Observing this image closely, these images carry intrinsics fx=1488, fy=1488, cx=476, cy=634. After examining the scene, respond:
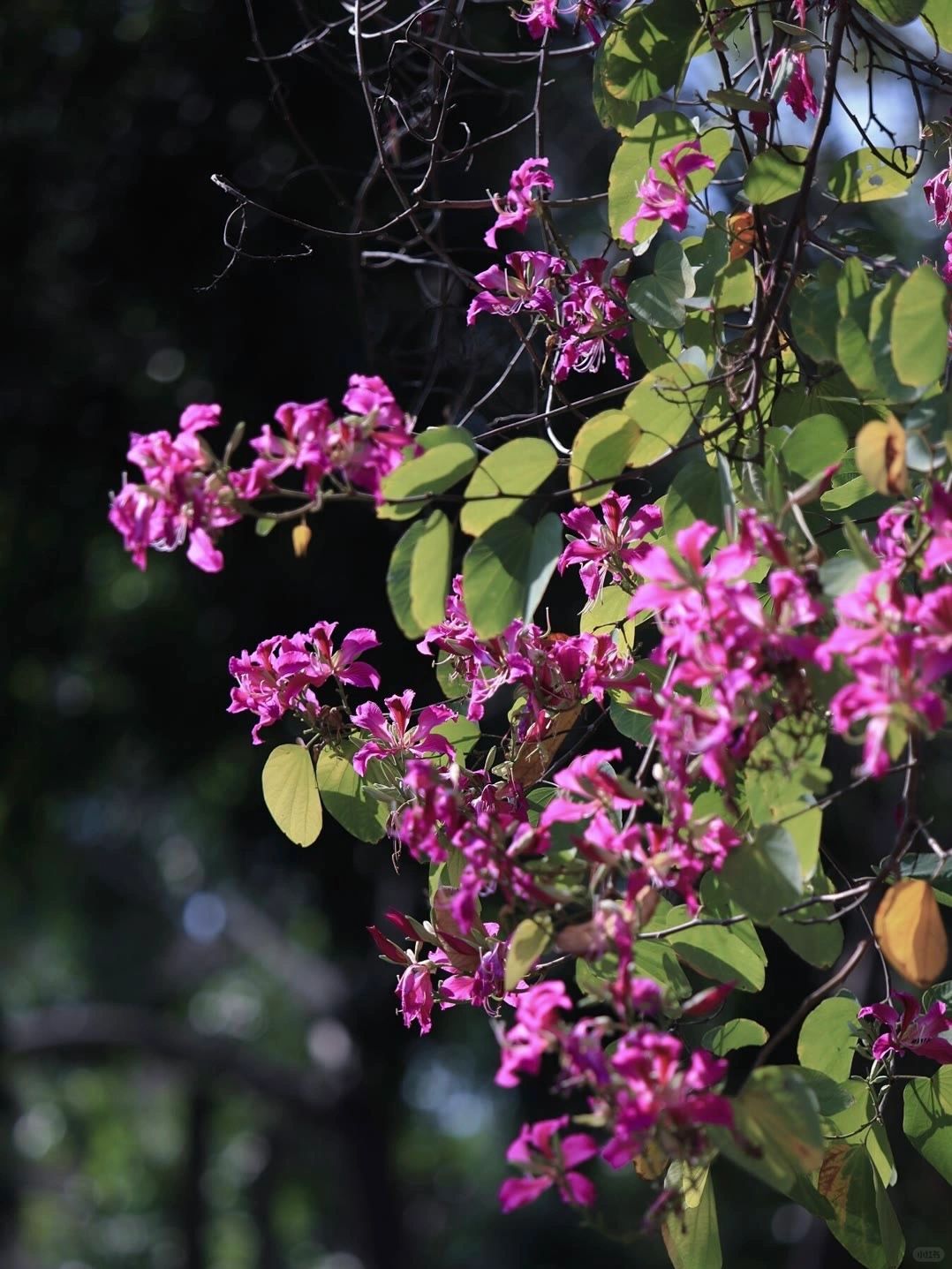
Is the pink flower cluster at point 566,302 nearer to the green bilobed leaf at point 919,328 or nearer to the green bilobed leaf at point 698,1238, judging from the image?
the green bilobed leaf at point 919,328

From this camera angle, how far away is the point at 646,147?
3.49 feet

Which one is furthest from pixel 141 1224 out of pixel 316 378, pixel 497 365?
pixel 497 365

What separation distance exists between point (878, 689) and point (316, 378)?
3164 mm

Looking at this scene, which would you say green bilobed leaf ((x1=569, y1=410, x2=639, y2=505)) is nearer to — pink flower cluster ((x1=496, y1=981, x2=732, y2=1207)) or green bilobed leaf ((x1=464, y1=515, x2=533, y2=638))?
green bilobed leaf ((x1=464, y1=515, x2=533, y2=638))

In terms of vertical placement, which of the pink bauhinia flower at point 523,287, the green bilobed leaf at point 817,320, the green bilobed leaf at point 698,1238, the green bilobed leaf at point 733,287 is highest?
the green bilobed leaf at point 817,320

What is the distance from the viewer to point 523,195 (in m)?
1.13

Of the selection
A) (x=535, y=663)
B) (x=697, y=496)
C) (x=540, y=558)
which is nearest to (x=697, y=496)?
(x=697, y=496)

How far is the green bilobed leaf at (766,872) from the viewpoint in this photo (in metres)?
0.77

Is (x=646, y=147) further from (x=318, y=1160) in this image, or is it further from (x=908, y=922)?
(x=318, y=1160)

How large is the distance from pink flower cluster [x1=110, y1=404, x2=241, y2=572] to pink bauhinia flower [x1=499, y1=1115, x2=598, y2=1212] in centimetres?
33

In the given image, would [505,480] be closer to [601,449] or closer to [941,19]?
[601,449]

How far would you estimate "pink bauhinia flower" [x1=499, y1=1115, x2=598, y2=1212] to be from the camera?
0.72m

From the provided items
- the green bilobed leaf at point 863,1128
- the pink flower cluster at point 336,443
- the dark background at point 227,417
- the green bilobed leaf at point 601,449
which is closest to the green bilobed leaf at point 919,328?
the green bilobed leaf at point 601,449

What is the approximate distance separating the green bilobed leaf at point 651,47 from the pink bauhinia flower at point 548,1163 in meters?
0.74
